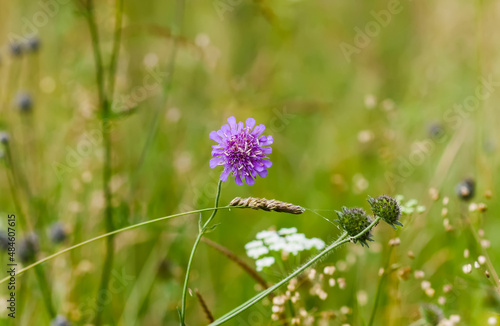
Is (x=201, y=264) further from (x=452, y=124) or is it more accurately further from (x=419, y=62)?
(x=419, y=62)

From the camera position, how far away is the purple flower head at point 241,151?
111 centimetres

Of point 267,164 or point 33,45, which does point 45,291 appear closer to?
point 267,164

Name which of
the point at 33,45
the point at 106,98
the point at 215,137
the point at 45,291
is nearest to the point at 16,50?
the point at 33,45

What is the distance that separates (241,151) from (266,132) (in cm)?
195

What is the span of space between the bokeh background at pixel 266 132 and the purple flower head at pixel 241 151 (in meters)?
0.42

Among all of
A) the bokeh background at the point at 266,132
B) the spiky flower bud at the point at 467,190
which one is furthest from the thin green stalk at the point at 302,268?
the spiky flower bud at the point at 467,190

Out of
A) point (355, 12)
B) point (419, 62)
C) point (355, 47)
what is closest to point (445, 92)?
point (419, 62)

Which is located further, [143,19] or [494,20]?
[143,19]

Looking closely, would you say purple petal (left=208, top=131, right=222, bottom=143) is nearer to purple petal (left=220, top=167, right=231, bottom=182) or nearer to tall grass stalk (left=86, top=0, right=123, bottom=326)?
purple petal (left=220, top=167, right=231, bottom=182)

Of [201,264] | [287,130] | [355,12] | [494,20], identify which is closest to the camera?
[201,264]

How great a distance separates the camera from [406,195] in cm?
264

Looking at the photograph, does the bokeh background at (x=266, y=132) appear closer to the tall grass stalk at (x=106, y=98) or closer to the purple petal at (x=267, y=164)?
the tall grass stalk at (x=106, y=98)

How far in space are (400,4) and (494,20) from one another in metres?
1.03

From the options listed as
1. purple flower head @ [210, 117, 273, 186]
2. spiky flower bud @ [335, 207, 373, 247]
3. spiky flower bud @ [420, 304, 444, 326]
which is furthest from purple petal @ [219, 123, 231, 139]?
spiky flower bud @ [420, 304, 444, 326]
